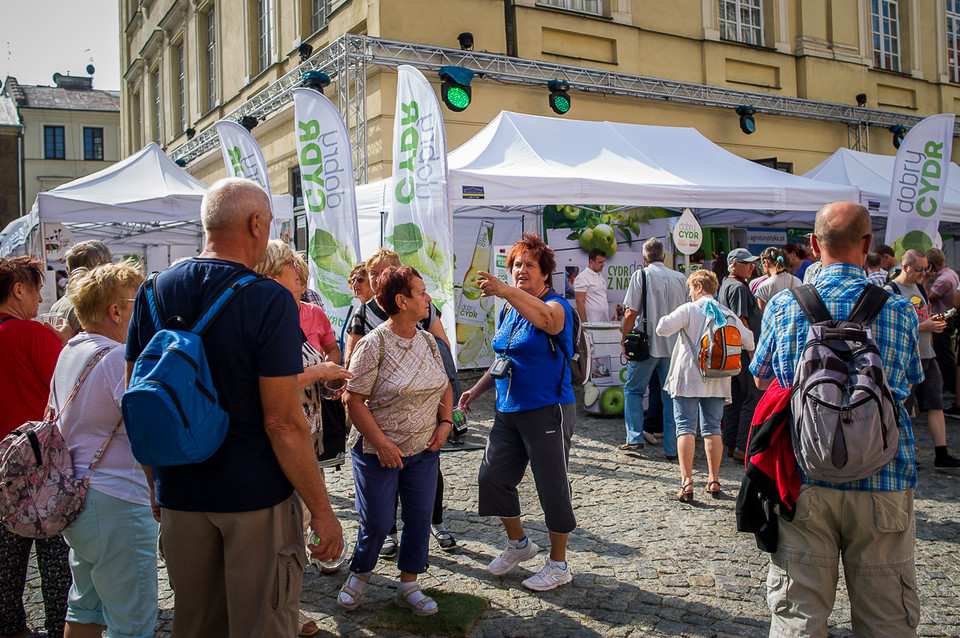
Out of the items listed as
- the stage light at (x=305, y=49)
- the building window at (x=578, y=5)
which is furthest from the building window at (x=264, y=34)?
the building window at (x=578, y=5)

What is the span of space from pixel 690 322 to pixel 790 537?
119 inches

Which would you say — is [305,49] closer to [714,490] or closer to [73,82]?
[714,490]

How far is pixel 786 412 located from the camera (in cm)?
243

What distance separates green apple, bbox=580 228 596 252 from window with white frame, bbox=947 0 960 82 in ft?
44.9

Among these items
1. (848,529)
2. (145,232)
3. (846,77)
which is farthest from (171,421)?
(846,77)

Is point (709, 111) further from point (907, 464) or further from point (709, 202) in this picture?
point (907, 464)

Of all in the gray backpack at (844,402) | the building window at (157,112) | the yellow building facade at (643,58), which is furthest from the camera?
the building window at (157,112)

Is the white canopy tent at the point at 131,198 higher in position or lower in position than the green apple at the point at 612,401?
higher

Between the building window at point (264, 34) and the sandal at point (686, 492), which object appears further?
the building window at point (264, 34)

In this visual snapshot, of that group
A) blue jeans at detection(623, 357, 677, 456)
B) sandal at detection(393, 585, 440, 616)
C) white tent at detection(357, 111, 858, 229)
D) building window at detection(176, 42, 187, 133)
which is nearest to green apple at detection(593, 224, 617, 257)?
white tent at detection(357, 111, 858, 229)

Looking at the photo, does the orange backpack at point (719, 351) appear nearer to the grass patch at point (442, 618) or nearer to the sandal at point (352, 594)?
the grass patch at point (442, 618)

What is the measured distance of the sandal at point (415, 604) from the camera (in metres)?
3.34

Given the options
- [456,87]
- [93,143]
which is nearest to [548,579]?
[456,87]

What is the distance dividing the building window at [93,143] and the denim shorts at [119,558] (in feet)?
170
